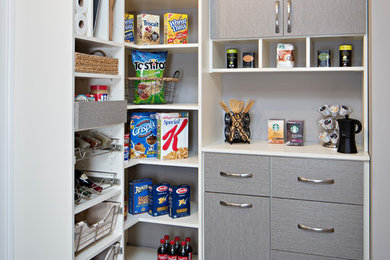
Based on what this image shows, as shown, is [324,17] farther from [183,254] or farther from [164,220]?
[183,254]

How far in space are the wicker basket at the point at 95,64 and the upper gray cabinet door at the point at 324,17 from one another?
1.01 metres

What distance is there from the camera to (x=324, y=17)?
6.90 ft

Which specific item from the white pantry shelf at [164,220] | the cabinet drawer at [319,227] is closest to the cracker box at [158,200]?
the white pantry shelf at [164,220]

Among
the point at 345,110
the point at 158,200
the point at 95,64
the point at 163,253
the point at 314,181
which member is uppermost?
the point at 95,64

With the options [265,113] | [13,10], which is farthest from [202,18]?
[13,10]

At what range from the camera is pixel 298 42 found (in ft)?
7.96

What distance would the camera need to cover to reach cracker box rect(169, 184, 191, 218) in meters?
2.36

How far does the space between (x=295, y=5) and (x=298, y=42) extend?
33 centimetres

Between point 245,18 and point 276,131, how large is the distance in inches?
28.9

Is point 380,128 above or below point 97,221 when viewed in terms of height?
above

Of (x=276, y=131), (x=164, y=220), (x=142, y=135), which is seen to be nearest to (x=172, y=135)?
(x=142, y=135)

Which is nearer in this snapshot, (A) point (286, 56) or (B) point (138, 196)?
(A) point (286, 56)

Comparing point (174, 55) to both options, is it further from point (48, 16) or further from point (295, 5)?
point (48, 16)

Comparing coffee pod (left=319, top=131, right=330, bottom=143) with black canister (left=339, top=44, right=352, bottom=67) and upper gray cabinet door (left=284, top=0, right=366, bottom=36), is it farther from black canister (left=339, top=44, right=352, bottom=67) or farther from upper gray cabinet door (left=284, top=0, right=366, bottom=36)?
upper gray cabinet door (left=284, top=0, right=366, bottom=36)
